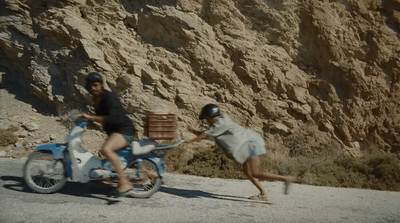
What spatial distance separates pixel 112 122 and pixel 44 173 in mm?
1358

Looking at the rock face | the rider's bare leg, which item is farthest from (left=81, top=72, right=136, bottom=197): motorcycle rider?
the rock face

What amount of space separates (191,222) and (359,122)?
8118mm

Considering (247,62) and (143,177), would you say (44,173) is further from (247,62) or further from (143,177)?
(247,62)

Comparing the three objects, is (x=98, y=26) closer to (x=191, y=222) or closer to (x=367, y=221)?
(x=191, y=222)

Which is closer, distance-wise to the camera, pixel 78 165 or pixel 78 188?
pixel 78 165

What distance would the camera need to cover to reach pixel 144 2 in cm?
1234

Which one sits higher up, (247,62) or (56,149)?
(247,62)

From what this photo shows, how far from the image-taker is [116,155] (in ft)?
18.7

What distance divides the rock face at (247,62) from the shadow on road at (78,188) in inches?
192

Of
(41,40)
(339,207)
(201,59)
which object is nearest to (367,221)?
(339,207)

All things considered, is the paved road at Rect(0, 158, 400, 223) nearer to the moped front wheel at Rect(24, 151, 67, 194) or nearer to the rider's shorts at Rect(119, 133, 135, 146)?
the moped front wheel at Rect(24, 151, 67, 194)

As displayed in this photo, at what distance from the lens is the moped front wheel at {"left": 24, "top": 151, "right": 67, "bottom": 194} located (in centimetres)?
584

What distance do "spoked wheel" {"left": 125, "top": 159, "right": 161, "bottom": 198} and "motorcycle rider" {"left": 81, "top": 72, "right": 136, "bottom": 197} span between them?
240 mm

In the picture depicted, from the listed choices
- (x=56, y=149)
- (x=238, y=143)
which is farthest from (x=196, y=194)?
(x=56, y=149)
